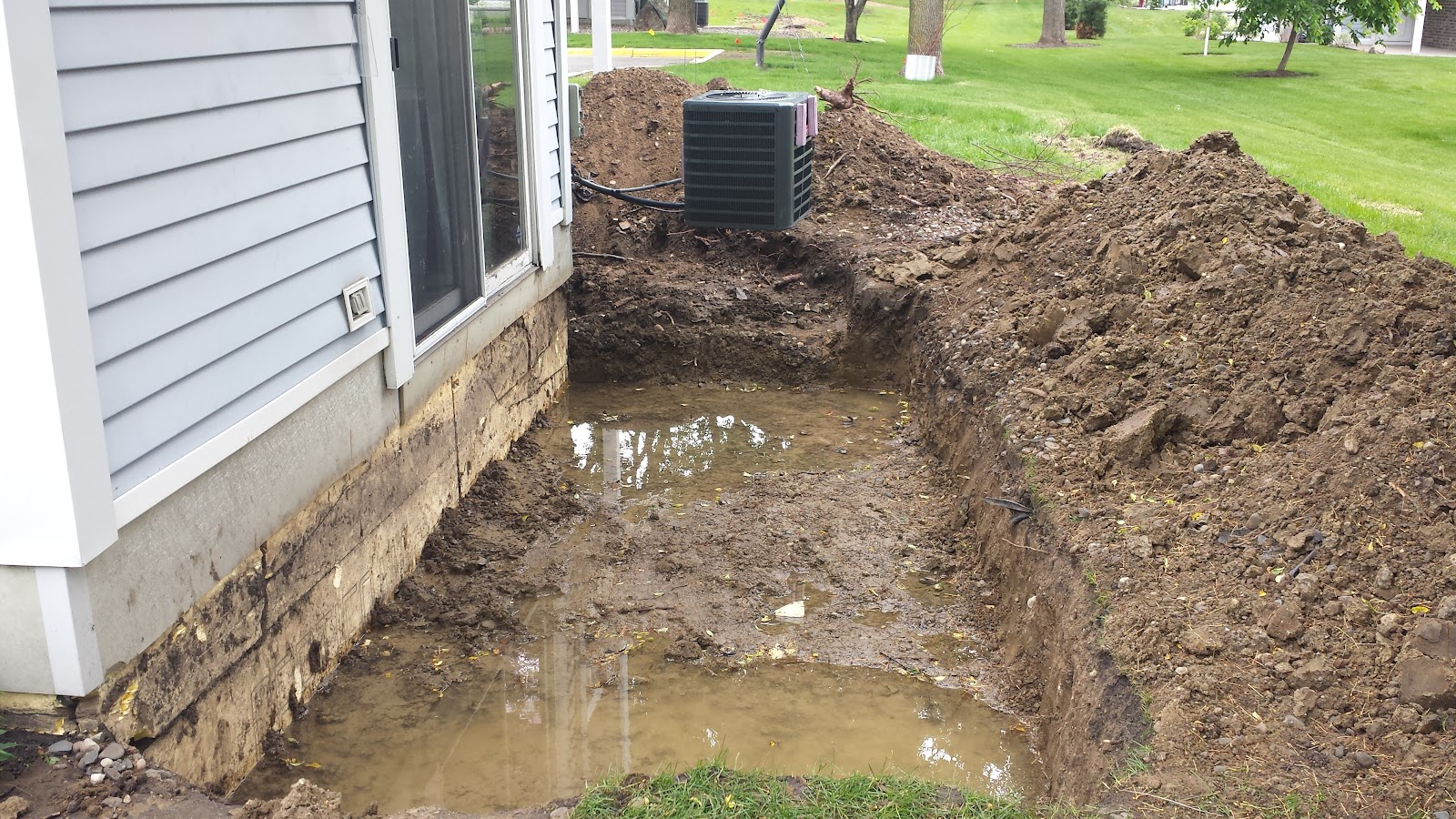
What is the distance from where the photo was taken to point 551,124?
275 inches

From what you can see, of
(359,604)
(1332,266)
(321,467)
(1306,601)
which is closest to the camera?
(1306,601)

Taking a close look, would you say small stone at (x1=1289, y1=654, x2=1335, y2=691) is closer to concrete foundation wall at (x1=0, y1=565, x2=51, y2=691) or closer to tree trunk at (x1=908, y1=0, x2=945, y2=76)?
concrete foundation wall at (x1=0, y1=565, x2=51, y2=691)

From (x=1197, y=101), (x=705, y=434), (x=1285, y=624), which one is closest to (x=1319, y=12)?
(x=1197, y=101)

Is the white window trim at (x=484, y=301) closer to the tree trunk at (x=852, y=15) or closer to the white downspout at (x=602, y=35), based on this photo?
the white downspout at (x=602, y=35)

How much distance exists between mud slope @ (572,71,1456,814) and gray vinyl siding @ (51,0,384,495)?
115 inches

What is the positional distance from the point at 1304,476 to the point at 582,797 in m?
2.75

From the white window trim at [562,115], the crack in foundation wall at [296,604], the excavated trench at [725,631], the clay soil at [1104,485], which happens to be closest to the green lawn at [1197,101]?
the clay soil at [1104,485]

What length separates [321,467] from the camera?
4.25 metres

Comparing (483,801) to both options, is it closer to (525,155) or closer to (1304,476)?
(1304,476)

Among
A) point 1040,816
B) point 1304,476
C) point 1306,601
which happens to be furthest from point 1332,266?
point 1040,816

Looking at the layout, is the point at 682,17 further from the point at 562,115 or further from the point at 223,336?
the point at 223,336

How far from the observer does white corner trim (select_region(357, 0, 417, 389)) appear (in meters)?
4.43

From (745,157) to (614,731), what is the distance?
502 centimetres

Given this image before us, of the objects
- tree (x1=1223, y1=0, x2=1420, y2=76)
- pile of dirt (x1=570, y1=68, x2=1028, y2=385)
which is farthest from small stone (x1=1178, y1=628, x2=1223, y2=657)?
tree (x1=1223, y1=0, x2=1420, y2=76)
